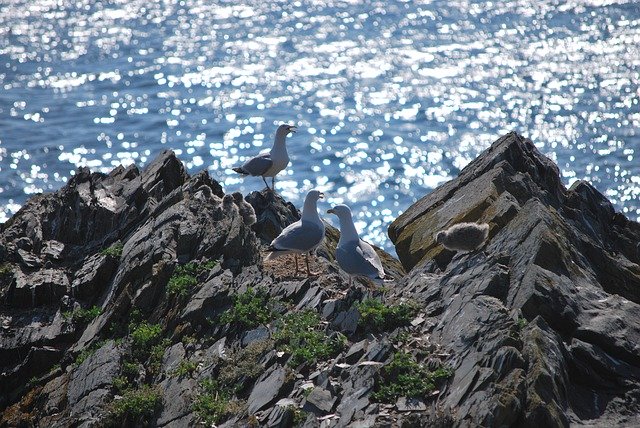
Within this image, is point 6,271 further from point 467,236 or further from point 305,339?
point 467,236

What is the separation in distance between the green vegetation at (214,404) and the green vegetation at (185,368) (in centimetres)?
63

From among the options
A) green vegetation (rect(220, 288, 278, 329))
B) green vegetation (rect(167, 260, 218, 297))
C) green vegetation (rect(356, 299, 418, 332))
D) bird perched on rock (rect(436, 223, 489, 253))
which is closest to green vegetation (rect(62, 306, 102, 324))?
green vegetation (rect(167, 260, 218, 297))

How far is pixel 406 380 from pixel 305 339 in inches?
94.6

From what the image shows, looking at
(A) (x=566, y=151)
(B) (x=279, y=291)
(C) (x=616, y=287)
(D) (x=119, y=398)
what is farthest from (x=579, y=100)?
(D) (x=119, y=398)

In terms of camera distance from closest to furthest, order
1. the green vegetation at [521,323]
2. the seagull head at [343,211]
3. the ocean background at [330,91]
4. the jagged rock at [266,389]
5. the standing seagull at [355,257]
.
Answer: the green vegetation at [521,323], the jagged rock at [266,389], the standing seagull at [355,257], the seagull head at [343,211], the ocean background at [330,91]

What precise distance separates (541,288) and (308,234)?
5889 millimetres

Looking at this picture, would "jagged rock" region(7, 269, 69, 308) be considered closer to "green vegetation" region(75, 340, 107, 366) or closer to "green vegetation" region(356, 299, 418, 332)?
"green vegetation" region(75, 340, 107, 366)

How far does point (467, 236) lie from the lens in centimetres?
1648

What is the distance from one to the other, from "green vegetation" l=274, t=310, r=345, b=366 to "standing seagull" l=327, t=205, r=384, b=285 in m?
1.62

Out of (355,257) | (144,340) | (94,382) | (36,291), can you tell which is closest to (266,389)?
(144,340)

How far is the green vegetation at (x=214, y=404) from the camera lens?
14.2m

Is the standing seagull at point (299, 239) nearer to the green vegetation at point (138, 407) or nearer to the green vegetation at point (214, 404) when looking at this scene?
the green vegetation at point (214, 404)

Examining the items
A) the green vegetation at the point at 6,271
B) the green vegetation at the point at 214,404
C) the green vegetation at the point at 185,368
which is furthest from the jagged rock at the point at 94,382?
the green vegetation at the point at 6,271

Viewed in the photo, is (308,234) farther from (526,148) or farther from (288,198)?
(288,198)
